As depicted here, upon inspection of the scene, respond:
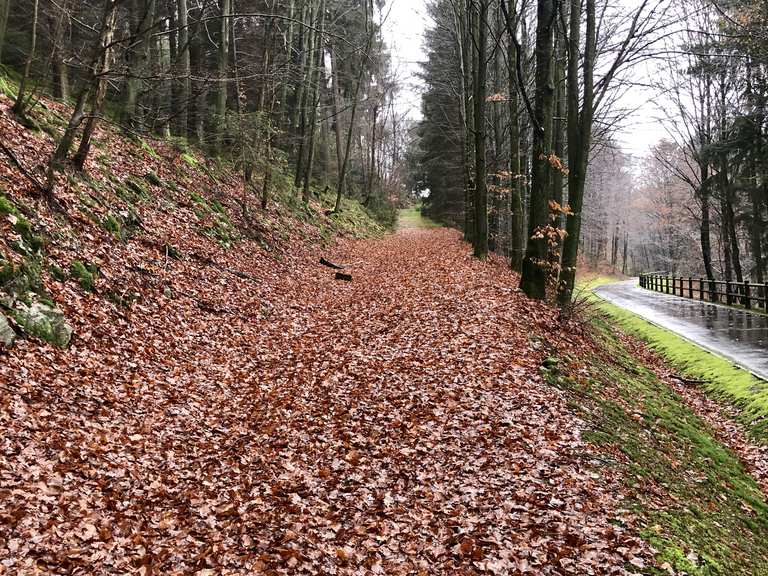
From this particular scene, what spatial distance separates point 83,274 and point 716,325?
17971mm

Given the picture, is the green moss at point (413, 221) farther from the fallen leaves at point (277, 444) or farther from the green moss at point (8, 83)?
the fallen leaves at point (277, 444)

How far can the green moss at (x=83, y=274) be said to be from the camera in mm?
7926

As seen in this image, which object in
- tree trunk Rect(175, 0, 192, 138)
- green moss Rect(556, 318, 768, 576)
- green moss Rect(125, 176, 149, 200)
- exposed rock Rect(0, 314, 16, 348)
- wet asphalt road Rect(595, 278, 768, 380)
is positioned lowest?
green moss Rect(556, 318, 768, 576)

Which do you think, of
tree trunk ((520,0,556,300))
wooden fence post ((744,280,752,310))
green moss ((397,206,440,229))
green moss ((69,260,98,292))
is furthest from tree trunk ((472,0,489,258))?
green moss ((397,206,440,229))

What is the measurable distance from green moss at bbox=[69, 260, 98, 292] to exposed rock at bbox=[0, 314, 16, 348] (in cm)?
184

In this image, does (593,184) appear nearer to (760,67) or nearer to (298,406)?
(760,67)

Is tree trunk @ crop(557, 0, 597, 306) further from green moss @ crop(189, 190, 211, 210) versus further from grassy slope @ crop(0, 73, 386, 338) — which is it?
green moss @ crop(189, 190, 211, 210)

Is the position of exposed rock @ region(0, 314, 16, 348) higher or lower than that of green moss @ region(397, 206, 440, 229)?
lower

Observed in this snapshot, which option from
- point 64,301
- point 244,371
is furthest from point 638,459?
point 64,301

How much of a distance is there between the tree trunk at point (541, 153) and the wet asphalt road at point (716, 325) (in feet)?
16.7

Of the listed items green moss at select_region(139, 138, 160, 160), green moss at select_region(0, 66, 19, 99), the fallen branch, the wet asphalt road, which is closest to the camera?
green moss at select_region(0, 66, 19, 99)

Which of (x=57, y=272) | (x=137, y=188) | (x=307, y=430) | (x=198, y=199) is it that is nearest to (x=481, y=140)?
(x=198, y=199)

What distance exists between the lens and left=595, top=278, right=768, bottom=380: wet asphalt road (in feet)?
41.7

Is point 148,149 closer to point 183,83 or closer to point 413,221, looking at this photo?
point 183,83
